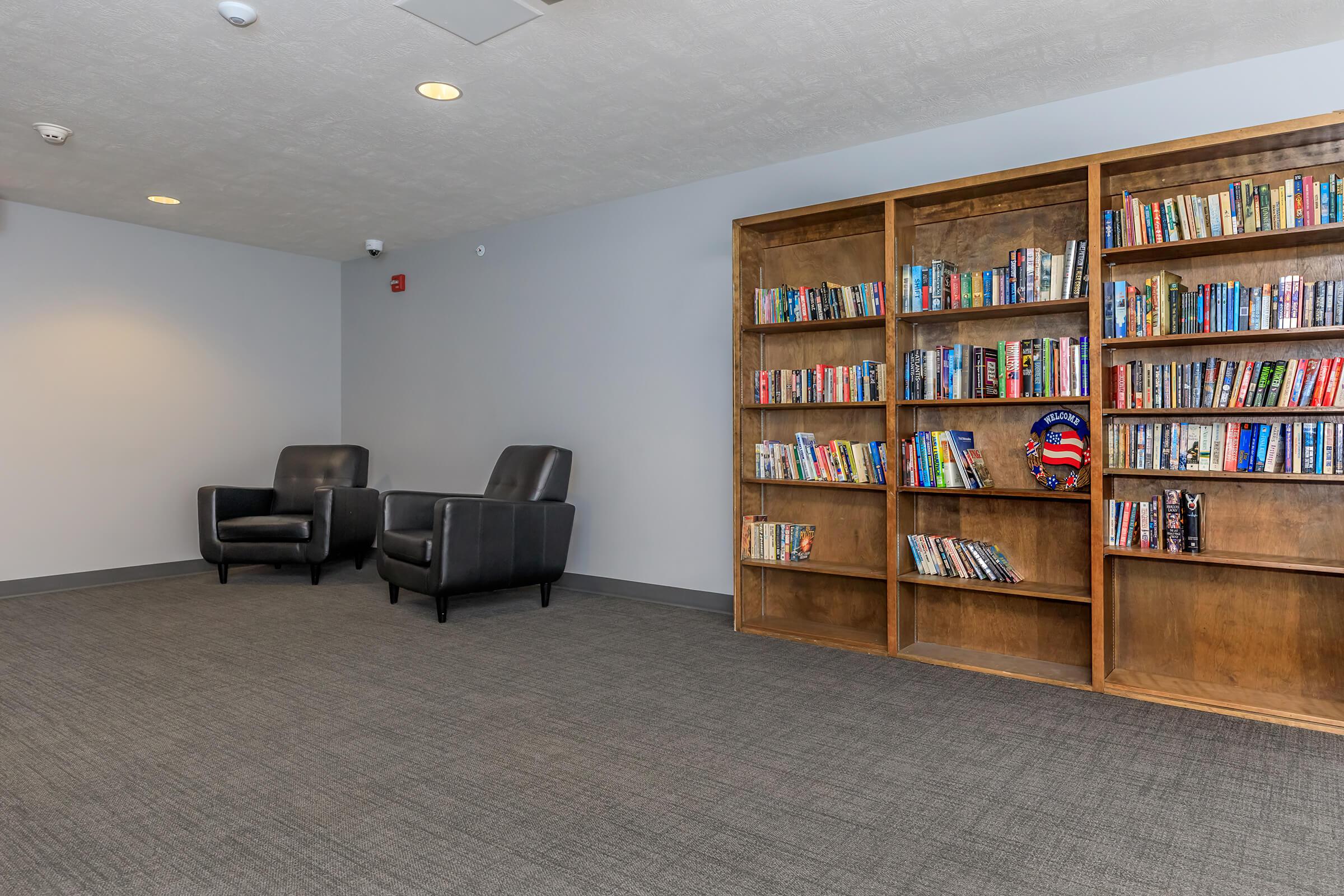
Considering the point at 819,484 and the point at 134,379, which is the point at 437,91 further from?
the point at 134,379

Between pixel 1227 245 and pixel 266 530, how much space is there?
5.88m

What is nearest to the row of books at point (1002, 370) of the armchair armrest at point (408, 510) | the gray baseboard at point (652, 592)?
the gray baseboard at point (652, 592)

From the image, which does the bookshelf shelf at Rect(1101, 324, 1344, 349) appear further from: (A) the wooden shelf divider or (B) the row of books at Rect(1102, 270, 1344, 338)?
(A) the wooden shelf divider

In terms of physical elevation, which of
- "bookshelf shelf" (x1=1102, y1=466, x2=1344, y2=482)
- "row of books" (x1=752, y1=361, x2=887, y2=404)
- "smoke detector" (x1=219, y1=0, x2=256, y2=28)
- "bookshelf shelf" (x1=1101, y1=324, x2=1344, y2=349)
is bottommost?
"bookshelf shelf" (x1=1102, y1=466, x2=1344, y2=482)

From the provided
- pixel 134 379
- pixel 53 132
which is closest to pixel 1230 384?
pixel 53 132

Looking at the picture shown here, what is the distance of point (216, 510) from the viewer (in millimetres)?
5879

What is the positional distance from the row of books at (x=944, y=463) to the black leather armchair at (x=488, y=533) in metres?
2.23

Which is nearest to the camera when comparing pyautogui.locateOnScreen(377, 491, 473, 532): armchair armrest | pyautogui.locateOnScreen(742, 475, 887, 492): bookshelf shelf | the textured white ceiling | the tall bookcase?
the textured white ceiling

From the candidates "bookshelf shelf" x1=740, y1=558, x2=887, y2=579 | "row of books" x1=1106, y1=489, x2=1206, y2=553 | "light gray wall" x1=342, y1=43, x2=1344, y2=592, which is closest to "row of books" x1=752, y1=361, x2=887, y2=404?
"light gray wall" x1=342, y1=43, x2=1344, y2=592

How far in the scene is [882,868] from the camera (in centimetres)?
205

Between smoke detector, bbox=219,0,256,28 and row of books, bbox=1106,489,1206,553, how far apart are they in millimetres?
3947

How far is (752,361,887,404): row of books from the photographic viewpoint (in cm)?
415

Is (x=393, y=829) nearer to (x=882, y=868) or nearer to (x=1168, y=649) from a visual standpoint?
(x=882, y=868)

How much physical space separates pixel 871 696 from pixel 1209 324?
2.03 meters
